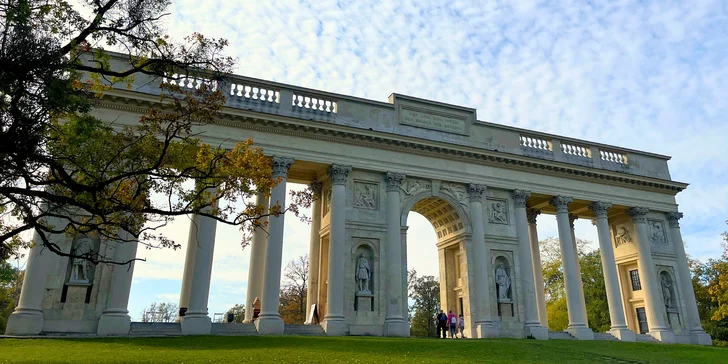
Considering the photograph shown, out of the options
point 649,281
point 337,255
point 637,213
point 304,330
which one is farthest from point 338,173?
point 649,281

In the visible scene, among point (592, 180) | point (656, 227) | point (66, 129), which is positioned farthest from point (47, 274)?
point (656, 227)

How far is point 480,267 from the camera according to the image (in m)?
31.0

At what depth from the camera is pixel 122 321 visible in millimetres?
23359

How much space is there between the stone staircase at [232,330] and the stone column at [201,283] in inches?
15.3

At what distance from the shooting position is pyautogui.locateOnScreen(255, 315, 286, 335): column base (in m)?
24.9

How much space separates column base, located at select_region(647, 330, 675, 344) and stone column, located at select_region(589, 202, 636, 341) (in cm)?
213

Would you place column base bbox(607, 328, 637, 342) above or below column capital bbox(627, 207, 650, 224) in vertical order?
below

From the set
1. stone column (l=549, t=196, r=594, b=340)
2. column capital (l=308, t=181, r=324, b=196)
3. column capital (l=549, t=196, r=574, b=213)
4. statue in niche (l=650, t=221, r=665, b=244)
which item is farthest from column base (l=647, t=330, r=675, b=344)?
column capital (l=308, t=181, r=324, b=196)

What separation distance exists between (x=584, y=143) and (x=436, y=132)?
12.4m

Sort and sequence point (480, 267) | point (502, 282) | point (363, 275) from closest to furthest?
1. point (363, 275)
2. point (480, 267)
3. point (502, 282)

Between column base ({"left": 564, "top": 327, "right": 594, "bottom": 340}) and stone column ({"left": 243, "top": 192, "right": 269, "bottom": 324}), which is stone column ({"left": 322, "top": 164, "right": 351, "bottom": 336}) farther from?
column base ({"left": 564, "top": 327, "right": 594, "bottom": 340})

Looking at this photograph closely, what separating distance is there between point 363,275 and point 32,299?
635 inches

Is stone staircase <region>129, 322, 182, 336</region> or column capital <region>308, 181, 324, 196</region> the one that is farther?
column capital <region>308, 181, 324, 196</region>

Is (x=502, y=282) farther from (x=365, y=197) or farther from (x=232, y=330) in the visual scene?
(x=232, y=330)
